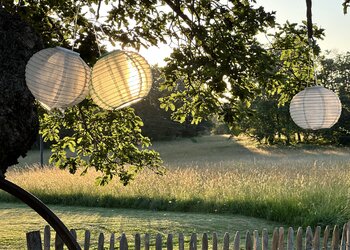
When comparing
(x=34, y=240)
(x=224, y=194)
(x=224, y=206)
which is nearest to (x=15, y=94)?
(x=34, y=240)

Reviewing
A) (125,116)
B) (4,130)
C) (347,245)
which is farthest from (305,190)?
(4,130)

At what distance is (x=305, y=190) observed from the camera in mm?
11375

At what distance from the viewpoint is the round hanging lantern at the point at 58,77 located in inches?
142

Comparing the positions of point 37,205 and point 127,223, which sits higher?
point 37,205

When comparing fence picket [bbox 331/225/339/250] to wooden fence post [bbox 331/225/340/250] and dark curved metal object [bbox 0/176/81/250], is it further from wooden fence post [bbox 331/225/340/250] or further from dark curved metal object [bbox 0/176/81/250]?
dark curved metal object [bbox 0/176/81/250]

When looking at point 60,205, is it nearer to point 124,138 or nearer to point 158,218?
point 158,218

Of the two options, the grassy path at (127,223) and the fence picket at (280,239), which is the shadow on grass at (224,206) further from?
the fence picket at (280,239)

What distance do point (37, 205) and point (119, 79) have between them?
111 centimetres

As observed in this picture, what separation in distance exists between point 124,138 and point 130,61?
3.89 m

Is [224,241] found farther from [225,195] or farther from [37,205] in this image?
[225,195]

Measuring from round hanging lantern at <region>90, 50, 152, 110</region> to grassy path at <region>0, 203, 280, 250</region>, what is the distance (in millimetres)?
5730

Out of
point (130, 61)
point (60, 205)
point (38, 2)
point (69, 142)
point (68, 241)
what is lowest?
point (60, 205)

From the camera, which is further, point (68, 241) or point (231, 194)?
point (231, 194)

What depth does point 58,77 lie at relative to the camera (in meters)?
3.62
